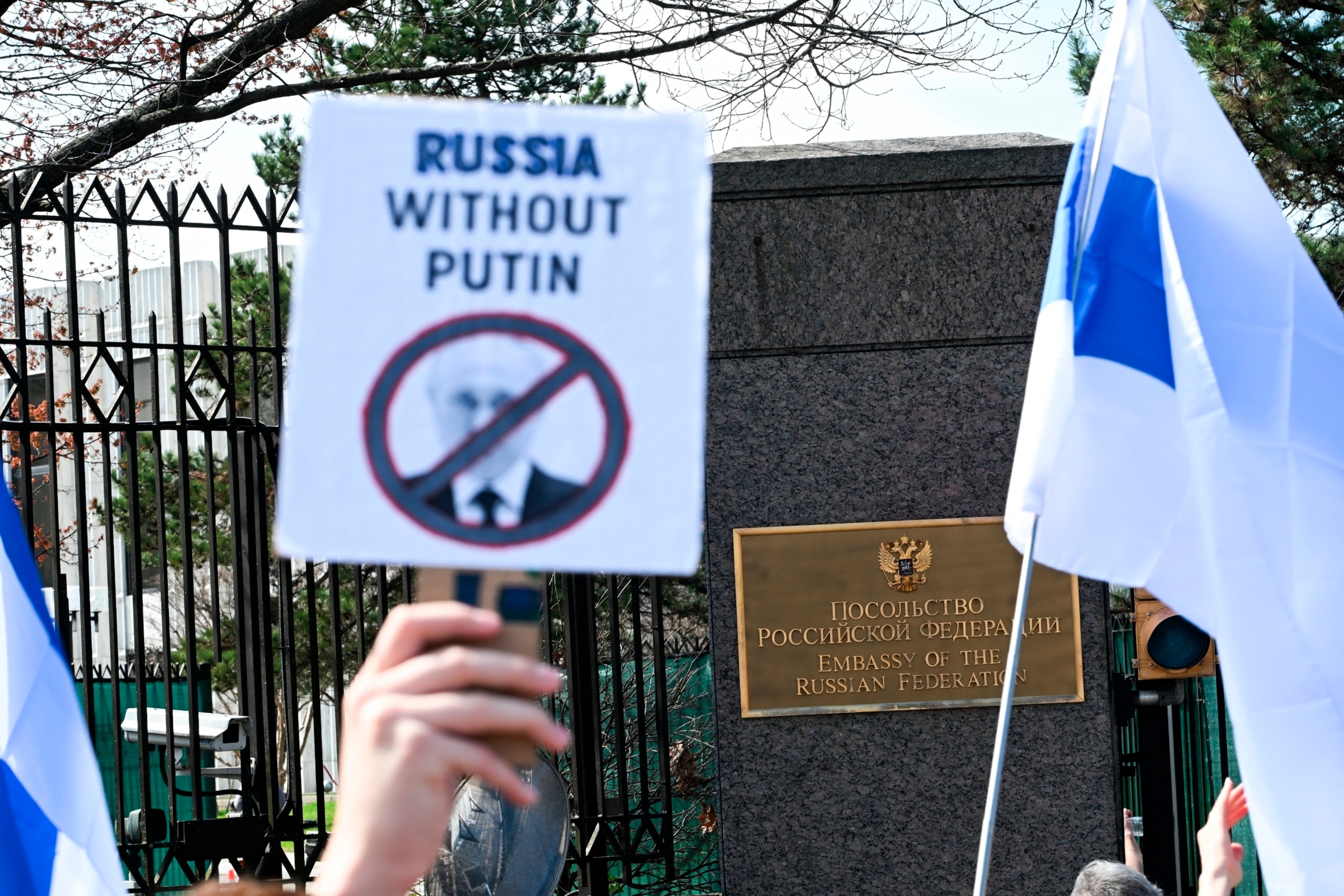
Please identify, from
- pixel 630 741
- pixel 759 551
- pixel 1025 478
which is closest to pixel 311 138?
pixel 1025 478

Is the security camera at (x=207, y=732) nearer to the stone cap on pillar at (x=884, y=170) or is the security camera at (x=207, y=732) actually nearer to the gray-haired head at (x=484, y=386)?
the stone cap on pillar at (x=884, y=170)

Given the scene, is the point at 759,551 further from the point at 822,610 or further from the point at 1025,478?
the point at 1025,478

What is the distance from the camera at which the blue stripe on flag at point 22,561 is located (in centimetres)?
347

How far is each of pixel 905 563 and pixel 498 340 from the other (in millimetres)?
4199

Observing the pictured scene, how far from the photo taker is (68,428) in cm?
613

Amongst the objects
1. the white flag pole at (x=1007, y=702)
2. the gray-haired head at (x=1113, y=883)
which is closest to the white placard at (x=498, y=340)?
the white flag pole at (x=1007, y=702)

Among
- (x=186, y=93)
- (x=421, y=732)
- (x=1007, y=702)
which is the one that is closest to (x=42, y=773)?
(x=1007, y=702)

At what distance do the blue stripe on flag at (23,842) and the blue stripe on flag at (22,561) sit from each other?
34 cm

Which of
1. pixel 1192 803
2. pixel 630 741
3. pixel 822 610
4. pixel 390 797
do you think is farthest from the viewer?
pixel 630 741

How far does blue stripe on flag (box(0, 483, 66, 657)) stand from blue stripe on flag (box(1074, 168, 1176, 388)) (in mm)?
2467

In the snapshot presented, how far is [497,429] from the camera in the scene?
1266 millimetres

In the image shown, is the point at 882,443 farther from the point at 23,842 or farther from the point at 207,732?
the point at 207,732

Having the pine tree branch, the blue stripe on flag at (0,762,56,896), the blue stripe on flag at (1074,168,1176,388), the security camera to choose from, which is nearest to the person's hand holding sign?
the blue stripe on flag at (0,762,56,896)

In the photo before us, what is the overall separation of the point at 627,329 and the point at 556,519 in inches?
6.9
